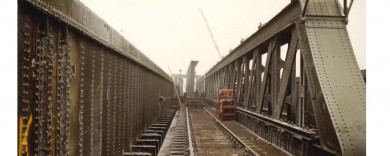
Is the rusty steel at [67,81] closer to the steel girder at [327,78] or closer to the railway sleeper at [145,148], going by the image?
the railway sleeper at [145,148]

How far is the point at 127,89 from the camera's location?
7582 mm

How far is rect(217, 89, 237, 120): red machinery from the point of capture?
773 inches

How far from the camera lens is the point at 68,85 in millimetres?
3686

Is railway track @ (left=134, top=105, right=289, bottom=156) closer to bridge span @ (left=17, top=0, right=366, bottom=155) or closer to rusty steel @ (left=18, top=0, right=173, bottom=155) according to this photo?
bridge span @ (left=17, top=0, right=366, bottom=155)

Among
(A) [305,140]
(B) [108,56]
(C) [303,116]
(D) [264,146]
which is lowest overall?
(D) [264,146]

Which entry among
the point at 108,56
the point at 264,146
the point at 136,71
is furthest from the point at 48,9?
the point at 264,146

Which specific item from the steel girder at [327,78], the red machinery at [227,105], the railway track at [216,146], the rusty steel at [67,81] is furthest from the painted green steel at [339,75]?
the red machinery at [227,105]

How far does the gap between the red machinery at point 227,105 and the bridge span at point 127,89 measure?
18.7 ft

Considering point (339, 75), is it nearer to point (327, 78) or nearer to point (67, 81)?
point (327, 78)

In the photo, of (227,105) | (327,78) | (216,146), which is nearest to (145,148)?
(216,146)

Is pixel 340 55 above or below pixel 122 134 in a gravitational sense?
above

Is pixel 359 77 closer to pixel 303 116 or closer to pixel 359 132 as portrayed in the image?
pixel 359 132

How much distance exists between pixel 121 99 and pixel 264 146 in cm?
599

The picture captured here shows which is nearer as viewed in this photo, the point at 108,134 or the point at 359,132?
the point at 108,134
